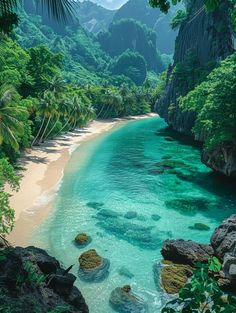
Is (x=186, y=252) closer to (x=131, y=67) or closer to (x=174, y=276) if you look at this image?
(x=174, y=276)

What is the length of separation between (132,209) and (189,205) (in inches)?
193

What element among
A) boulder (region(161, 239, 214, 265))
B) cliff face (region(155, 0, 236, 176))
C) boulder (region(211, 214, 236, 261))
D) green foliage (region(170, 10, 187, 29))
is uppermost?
green foliage (region(170, 10, 187, 29))

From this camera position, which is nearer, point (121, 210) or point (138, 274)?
point (138, 274)

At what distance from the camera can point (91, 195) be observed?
97.3 feet

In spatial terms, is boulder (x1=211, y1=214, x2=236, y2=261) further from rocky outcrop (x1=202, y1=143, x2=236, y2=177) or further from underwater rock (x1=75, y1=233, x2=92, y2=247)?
rocky outcrop (x1=202, y1=143, x2=236, y2=177)

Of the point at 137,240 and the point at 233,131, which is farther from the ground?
the point at 233,131

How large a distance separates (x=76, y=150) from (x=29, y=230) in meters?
28.6

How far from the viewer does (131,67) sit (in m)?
183

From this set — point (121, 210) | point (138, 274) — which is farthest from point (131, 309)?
point (121, 210)

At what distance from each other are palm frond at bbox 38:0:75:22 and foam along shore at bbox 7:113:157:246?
1521cm

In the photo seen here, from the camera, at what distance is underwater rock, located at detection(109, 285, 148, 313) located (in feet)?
48.2

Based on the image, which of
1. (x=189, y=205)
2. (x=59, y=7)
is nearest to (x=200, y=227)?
(x=189, y=205)

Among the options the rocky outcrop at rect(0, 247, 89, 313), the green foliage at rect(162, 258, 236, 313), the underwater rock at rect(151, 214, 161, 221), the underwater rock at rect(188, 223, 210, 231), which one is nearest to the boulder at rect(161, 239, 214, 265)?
the underwater rock at rect(188, 223, 210, 231)

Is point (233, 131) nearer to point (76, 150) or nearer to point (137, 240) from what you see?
point (137, 240)
